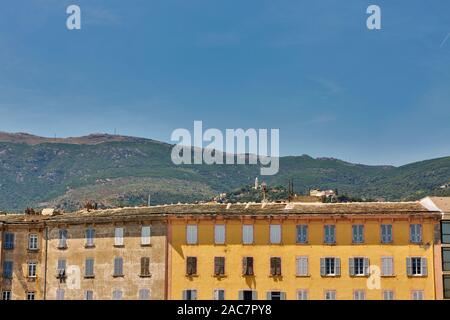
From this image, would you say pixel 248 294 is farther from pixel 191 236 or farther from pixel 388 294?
pixel 388 294

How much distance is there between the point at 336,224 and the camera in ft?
214

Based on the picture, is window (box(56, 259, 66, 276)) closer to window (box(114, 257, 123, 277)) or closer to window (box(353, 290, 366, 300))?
window (box(114, 257, 123, 277))

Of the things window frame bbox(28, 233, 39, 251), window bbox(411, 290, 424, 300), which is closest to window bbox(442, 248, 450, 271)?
window bbox(411, 290, 424, 300)

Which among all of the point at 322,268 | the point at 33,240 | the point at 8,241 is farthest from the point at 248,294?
the point at 8,241

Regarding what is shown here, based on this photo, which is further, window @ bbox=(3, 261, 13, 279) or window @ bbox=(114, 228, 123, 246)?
window @ bbox=(3, 261, 13, 279)

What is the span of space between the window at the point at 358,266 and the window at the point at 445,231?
705 cm

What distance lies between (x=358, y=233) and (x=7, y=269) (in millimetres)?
35830

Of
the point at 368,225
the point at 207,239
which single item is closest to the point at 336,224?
the point at 368,225

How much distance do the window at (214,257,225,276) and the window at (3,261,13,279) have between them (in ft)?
72.7

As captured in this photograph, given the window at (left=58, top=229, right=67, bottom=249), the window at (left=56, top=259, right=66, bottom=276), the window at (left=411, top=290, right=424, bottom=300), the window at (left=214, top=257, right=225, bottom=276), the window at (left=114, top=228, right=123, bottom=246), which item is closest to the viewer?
the window at (left=411, top=290, right=424, bottom=300)

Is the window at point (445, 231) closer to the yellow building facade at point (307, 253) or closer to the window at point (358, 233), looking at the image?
the yellow building facade at point (307, 253)

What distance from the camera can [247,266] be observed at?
66.2 metres

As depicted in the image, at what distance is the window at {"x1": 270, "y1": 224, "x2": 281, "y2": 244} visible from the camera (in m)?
66.2
